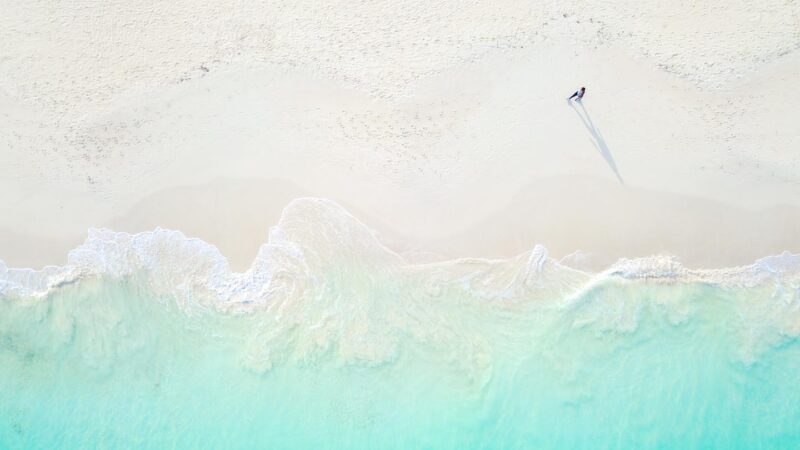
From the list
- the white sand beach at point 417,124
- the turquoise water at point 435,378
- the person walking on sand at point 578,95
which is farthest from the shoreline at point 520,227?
the person walking on sand at point 578,95

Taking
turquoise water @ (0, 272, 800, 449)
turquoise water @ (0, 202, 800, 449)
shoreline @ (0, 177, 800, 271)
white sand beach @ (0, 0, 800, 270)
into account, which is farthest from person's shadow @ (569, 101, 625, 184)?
turquoise water @ (0, 272, 800, 449)

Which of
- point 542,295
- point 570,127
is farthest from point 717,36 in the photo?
point 542,295

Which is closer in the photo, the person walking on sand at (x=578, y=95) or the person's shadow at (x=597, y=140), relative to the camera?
the person walking on sand at (x=578, y=95)

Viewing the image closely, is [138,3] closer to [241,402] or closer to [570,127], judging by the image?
[241,402]

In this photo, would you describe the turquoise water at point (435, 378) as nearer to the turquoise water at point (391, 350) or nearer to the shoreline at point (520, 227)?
the turquoise water at point (391, 350)

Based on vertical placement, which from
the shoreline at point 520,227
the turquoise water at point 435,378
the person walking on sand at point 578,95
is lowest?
the turquoise water at point 435,378

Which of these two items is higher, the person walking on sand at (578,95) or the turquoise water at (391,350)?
the person walking on sand at (578,95)

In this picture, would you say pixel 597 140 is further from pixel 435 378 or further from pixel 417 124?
pixel 435 378

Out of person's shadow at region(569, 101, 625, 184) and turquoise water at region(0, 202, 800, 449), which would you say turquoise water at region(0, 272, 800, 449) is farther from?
person's shadow at region(569, 101, 625, 184)
